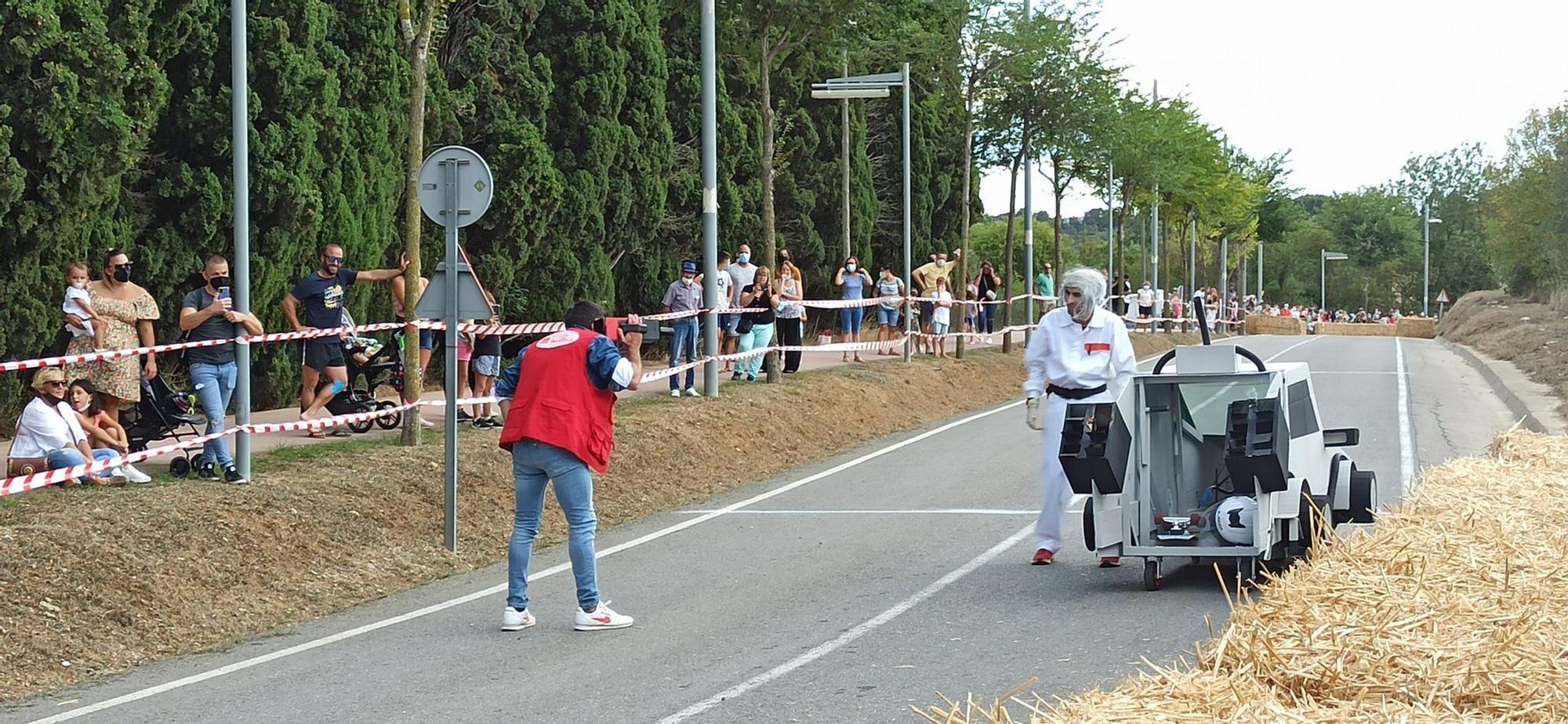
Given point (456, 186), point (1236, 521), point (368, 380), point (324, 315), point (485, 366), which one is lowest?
point (1236, 521)

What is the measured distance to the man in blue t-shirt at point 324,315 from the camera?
50.4 feet

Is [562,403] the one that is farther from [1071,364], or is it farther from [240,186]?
[240,186]

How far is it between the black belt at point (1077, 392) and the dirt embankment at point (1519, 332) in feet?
41.5

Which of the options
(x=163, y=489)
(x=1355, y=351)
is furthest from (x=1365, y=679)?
(x=1355, y=351)

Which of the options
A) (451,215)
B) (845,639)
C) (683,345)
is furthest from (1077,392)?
(683,345)

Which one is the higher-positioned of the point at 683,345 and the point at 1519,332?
the point at 683,345

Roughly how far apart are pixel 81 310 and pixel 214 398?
1.23m

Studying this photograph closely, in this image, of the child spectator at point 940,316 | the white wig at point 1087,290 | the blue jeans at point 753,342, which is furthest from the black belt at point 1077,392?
the child spectator at point 940,316

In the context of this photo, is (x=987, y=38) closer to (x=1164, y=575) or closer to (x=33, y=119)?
(x=33, y=119)

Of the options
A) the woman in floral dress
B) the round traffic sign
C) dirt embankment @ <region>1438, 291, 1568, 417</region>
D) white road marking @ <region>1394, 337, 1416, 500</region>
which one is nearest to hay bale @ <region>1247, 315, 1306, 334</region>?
dirt embankment @ <region>1438, 291, 1568, 417</region>

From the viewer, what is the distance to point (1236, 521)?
10062mm

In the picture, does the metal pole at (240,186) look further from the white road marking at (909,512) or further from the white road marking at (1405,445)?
the white road marking at (1405,445)

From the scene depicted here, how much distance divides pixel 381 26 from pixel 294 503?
10.2 metres

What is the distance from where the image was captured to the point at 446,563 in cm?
1249
